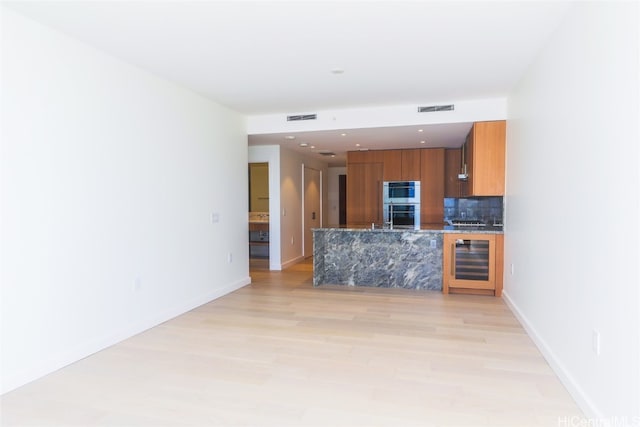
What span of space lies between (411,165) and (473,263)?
2.87 metres

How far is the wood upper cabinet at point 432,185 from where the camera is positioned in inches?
286

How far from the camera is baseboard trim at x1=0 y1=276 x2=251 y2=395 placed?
2.51 meters

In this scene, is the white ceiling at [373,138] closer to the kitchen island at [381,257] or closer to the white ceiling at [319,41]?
the white ceiling at [319,41]

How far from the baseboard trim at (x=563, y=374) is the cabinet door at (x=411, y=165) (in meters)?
3.91

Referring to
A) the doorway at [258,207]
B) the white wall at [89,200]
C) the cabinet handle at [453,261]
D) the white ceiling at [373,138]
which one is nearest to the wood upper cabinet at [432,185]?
the white ceiling at [373,138]

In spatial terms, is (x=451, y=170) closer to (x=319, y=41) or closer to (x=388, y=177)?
(x=388, y=177)

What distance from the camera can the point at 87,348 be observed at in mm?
3029

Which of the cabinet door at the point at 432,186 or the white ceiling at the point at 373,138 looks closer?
the white ceiling at the point at 373,138

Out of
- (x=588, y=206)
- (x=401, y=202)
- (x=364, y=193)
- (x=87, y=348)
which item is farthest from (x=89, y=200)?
(x=401, y=202)

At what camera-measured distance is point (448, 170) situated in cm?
743

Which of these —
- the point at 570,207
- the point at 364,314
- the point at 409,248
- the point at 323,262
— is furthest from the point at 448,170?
the point at 570,207

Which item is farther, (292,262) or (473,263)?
(292,262)

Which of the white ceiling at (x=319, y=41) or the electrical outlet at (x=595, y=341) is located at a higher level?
the white ceiling at (x=319, y=41)

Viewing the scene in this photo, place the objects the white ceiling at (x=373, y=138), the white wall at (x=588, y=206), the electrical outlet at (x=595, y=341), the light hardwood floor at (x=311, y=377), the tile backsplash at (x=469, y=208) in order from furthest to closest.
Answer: the tile backsplash at (x=469, y=208) → the white ceiling at (x=373, y=138) → the light hardwood floor at (x=311, y=377) → the electrical outlet at (x=595, y=341) → the white wall at (x=588, y=206)
